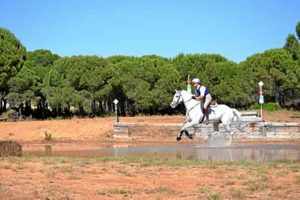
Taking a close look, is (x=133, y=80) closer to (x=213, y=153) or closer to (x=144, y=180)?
(x=213, y=153)

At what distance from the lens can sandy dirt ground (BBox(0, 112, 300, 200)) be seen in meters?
10.2

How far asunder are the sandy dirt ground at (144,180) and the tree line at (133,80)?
33194mm

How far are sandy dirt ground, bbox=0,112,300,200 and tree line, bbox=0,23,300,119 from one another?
33.2 metres

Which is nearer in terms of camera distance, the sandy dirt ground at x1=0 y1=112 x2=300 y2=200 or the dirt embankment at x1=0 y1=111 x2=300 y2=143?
the sandy dirt ground at x1=0 y1=112 x2=300 y2=200

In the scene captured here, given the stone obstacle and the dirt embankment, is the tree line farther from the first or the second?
the stone obstacle

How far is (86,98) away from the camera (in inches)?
2174

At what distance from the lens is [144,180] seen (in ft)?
40.8

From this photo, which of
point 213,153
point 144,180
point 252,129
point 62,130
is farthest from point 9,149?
point 62,130

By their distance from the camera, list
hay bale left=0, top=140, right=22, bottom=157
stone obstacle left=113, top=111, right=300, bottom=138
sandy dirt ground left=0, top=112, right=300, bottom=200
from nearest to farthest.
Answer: sandy dirt ground left=0, top=112, right=300, bottom=200, hay bale left=0, top=140, right=22, bottom=157, stone obstacle left=113, top=111, right=300, bottom=138

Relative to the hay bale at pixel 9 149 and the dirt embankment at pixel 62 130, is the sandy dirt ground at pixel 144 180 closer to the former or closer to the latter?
the hay bale at pixel 9 149

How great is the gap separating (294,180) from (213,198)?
337 centimetres

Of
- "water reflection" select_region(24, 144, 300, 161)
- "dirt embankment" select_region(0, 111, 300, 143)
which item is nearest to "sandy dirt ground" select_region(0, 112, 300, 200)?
"water reflection" select_region(24, 144, 300, 161)

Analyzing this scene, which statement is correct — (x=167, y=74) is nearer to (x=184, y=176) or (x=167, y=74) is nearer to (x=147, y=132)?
(x=147, y=132)

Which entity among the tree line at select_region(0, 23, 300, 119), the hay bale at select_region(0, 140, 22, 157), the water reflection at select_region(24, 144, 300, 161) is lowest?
the water reflection at select_region(24, 144, 300, 161)
